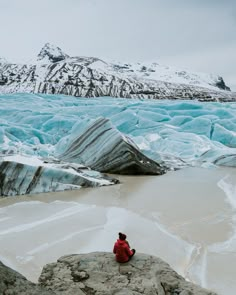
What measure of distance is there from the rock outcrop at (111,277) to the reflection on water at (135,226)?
1.73ft

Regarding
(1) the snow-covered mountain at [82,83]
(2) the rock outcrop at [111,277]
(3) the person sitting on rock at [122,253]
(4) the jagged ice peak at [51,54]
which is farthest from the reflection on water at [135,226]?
(4) the jagged ice peak at [51,54]

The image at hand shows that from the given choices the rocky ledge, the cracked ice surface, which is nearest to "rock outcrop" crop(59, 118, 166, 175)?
the cracked ice surface

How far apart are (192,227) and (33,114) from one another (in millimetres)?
13903

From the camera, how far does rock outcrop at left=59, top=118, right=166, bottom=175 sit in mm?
10023

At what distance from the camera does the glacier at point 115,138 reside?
10000 millimetres

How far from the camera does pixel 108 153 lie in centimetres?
1020

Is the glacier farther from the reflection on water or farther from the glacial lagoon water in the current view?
the reflection on water

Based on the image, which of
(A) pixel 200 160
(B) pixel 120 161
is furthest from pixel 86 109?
(B) pixel 120 161

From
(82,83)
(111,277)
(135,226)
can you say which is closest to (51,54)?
(82,83)

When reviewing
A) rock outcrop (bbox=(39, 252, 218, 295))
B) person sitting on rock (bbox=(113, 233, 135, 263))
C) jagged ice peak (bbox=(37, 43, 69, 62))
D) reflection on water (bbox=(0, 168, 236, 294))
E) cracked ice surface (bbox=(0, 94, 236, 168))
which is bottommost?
cracked ice surface (bbox=(0, 94, 236, 168))

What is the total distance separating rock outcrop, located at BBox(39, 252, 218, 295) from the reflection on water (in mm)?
527

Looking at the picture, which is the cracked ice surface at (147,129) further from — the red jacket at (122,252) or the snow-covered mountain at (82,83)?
the snow-covered mountain at (82,83)

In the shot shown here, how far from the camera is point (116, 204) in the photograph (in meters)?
6.63

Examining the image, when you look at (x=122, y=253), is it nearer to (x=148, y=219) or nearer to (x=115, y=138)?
(x=148, y=219)
